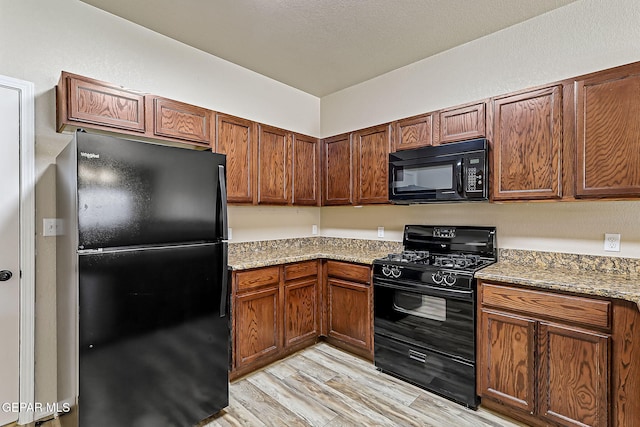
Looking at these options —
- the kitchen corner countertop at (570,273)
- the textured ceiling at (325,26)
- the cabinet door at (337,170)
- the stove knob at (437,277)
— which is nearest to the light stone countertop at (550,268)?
the kitchen corner countertop at (570,273)

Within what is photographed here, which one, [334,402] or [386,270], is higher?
[386,270]

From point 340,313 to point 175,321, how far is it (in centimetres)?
161

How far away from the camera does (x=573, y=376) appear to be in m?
1.83

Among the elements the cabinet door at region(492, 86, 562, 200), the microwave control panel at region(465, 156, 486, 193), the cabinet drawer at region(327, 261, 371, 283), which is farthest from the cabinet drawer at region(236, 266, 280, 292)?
the cabinet door at region(492, 86, 562, 200)

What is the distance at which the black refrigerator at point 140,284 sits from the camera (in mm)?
1613

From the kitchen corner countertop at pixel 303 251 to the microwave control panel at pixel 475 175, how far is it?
3.32 ft

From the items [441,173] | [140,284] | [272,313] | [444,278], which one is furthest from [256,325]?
[441,173]

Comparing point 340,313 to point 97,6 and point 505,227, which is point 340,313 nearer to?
point 505,227

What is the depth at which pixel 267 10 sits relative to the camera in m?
2.30

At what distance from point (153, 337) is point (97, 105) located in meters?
1.52

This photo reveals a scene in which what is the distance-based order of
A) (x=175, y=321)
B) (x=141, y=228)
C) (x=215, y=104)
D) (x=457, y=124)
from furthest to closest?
(x=215, y=104) < (x=457, y=124) < (x=175, y=321) < (x=141, y=228)

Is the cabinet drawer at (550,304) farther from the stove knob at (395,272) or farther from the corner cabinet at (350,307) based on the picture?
the corner cabinet at (350,307)

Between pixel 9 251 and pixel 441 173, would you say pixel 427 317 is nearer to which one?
pixel 441 173

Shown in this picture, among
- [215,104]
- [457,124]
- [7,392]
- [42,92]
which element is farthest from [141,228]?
[457,124]
